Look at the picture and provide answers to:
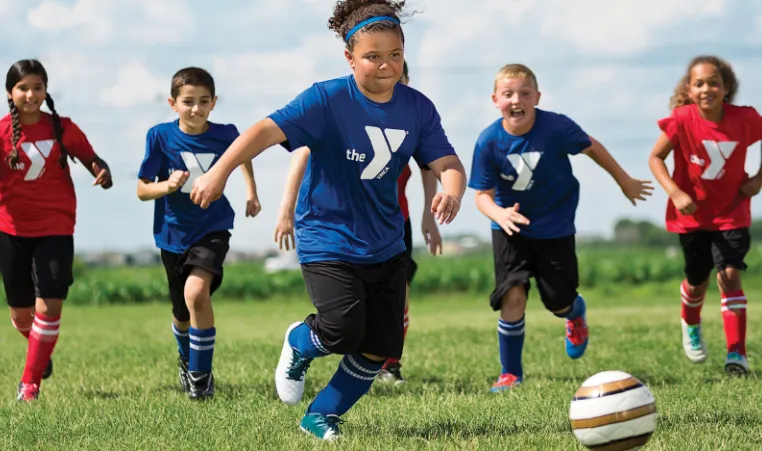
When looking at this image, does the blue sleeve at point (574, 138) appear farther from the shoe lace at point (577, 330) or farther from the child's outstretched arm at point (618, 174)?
the shoe lace at point (577, 330)

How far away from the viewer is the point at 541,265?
317 inches

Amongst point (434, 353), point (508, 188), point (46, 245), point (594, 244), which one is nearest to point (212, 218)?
point (46, 245)

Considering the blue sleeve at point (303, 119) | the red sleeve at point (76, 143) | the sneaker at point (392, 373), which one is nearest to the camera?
the blue sleeve at point (303, 119)

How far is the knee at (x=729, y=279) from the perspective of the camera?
8.59 m

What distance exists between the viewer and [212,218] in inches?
298

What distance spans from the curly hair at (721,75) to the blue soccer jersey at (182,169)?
3.92m

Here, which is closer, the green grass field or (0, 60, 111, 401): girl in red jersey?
the green grass field

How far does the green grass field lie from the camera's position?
5340 mm

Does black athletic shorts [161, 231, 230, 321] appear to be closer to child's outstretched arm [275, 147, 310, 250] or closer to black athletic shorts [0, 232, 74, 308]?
black athletic shorts [0, 232, 74, 308]

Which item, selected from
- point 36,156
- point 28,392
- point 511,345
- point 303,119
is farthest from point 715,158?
point 28,392

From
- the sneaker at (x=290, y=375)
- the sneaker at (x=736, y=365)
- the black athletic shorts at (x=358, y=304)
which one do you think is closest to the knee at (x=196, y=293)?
the sneaker at (x=290, y=375)

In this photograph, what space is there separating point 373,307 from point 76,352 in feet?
24.9

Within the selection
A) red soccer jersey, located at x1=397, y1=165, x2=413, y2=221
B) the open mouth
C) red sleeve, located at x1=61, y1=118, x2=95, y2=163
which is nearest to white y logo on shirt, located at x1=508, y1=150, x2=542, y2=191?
the open mouth

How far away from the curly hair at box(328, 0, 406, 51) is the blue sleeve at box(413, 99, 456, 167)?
18.6 inches
